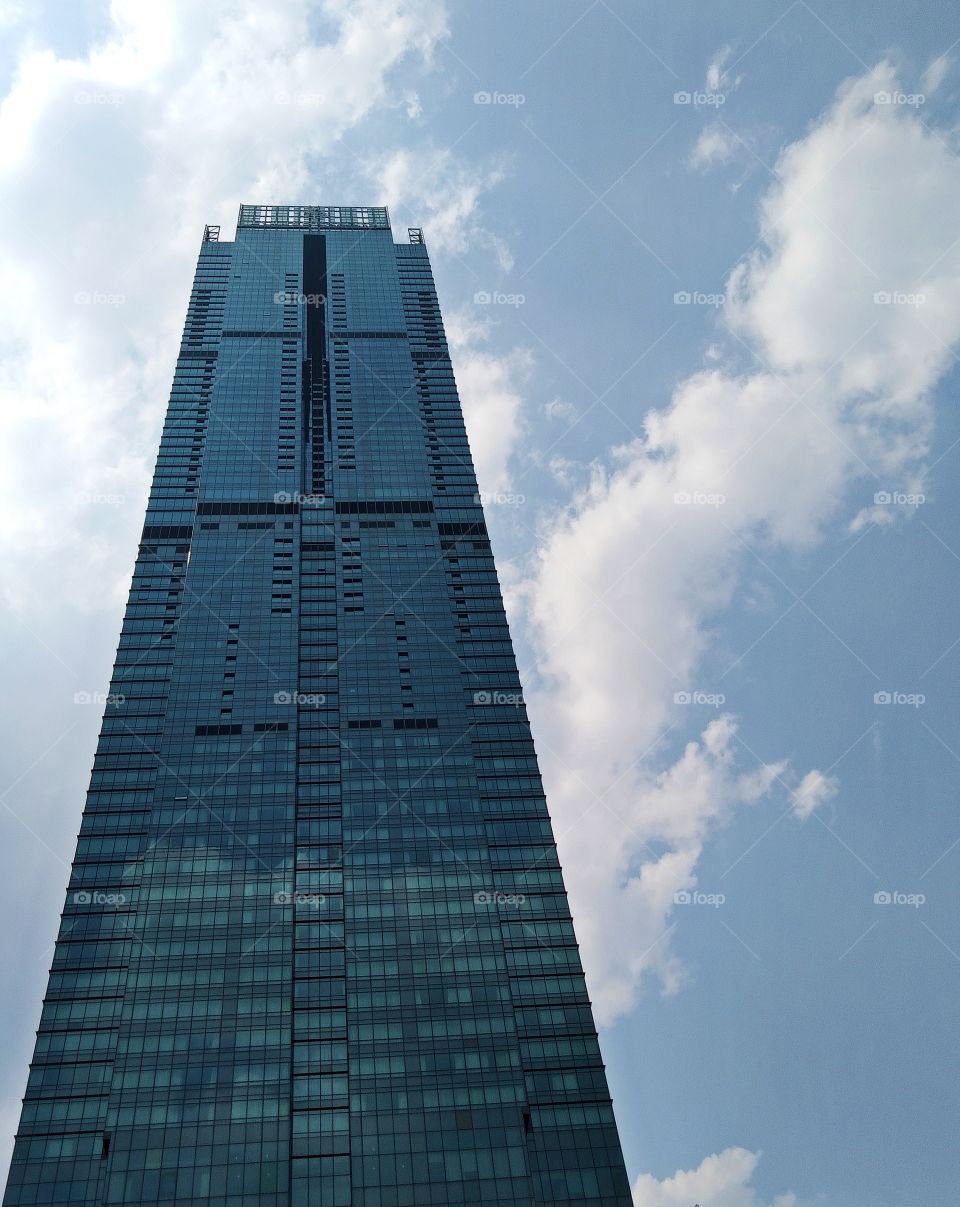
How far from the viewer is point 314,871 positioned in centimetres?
10712

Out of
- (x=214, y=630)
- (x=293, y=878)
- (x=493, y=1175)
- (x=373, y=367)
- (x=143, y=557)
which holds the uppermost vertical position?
(x=373, y=367)

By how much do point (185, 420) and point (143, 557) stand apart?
29.3 metres

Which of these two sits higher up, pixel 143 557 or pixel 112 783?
pixel 143 557

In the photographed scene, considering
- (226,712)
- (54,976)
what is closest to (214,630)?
(226,712)

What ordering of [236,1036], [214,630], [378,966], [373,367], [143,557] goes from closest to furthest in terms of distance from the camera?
[236,1036] → [378,966] → [214,630] → [143,557] → [373,367]

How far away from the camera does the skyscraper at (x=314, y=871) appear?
87.4 m

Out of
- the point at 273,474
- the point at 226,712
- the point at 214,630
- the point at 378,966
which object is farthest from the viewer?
the point at 273,474

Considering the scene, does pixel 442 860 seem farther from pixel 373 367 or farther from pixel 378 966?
pixel 373 367

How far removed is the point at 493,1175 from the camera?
283ft

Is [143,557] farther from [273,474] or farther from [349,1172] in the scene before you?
[349,1172]

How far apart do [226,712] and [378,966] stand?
36.8 m

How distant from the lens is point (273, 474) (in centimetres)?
15150

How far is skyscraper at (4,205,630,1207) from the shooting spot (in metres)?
87.4

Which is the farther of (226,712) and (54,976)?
(226,712)
